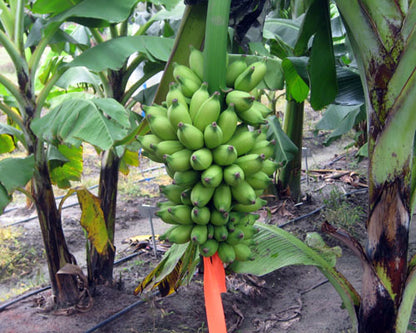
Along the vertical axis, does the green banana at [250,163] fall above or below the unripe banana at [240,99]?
below

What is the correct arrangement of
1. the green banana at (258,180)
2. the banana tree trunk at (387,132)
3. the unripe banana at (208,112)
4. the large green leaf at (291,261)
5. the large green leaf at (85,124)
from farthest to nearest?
the large green leaf at (85,124), the large green leaf at (291,261), the banana tree trunk at (387,132), the green banana at (258,180), the unripe banana at (208,112)

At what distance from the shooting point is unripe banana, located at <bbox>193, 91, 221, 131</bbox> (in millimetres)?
743

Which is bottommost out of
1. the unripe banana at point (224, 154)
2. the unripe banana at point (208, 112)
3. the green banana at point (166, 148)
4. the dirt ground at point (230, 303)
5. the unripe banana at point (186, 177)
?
the dirt ground at point (230, 303)

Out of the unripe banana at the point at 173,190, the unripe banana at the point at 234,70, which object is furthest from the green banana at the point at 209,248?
the unripe banana at the point at 234,70

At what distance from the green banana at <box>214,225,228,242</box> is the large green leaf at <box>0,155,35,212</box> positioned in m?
1.33

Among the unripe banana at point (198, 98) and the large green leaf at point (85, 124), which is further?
the large green leaf at point (85, 124)

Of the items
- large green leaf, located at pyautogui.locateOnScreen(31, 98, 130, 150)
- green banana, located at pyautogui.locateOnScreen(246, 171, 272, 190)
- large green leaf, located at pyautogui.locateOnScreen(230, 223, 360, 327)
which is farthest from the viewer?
large green leaf, located at pyautogui.locateOnScreen(31, 98, 130, 150)

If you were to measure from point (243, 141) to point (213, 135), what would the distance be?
9 cm

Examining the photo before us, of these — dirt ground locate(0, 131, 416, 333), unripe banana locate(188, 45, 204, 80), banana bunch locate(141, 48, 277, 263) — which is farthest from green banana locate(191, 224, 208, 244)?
dirt ground locate(0, 131, 416, 333)

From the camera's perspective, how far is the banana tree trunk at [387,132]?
3.86 feet

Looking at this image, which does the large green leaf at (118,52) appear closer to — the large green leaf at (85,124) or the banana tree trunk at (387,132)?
the large green leaf at (85,124)

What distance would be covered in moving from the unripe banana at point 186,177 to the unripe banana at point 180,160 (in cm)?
1

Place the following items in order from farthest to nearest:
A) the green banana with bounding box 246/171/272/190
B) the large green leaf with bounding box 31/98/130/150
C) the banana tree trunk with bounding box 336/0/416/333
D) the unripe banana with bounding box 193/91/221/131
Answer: the large green leaf with bounding box 31/98/130/150
the banana tree trunk with bounding box 336/0/416/333
the green banana with bounding box 246/171/272/190
the unripe banana with bounding box 193/91/221/131

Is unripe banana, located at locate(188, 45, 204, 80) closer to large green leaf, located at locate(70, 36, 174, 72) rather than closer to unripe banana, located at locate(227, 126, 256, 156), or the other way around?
unripe banana, located at locate(227, 126, 256, 156)
